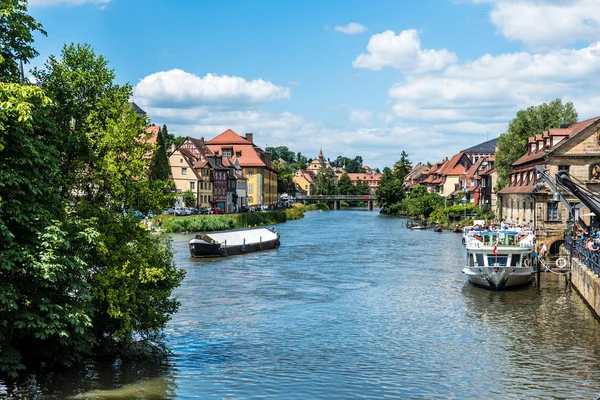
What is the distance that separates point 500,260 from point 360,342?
16.3 metres

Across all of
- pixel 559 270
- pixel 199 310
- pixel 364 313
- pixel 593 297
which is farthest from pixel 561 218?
pixel 199 310

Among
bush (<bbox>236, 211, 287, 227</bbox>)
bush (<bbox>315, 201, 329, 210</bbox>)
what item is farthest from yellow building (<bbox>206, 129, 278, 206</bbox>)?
bush (<bbox>315, 201, 329, 210</bbox>)

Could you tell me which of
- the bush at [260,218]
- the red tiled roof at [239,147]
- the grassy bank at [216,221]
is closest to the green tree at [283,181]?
the red tiled roof at [239,147]

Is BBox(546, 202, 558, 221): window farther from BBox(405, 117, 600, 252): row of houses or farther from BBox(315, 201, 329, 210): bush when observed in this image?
BBox(315, 201, 329, 210): bush

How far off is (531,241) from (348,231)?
5028 centimetres

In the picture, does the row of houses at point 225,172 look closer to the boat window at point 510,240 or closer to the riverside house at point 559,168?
the riverside house at point 559,168

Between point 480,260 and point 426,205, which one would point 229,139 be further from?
point 480,260

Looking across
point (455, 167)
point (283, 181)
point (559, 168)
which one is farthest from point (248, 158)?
point (559, 168)

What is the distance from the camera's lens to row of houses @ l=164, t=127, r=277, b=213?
10444 centimetres

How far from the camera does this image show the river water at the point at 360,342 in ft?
69.2

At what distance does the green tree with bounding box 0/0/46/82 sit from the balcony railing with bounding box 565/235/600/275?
2472 cm

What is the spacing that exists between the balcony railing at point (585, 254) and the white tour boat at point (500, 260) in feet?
8.84

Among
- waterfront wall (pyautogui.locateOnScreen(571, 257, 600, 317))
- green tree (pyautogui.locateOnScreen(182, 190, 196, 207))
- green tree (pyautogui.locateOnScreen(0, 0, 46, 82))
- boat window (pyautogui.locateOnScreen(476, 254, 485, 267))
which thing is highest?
green tree (pyautogui.locateOnScreen(0, 0, 46, 82))

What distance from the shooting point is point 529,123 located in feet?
263
